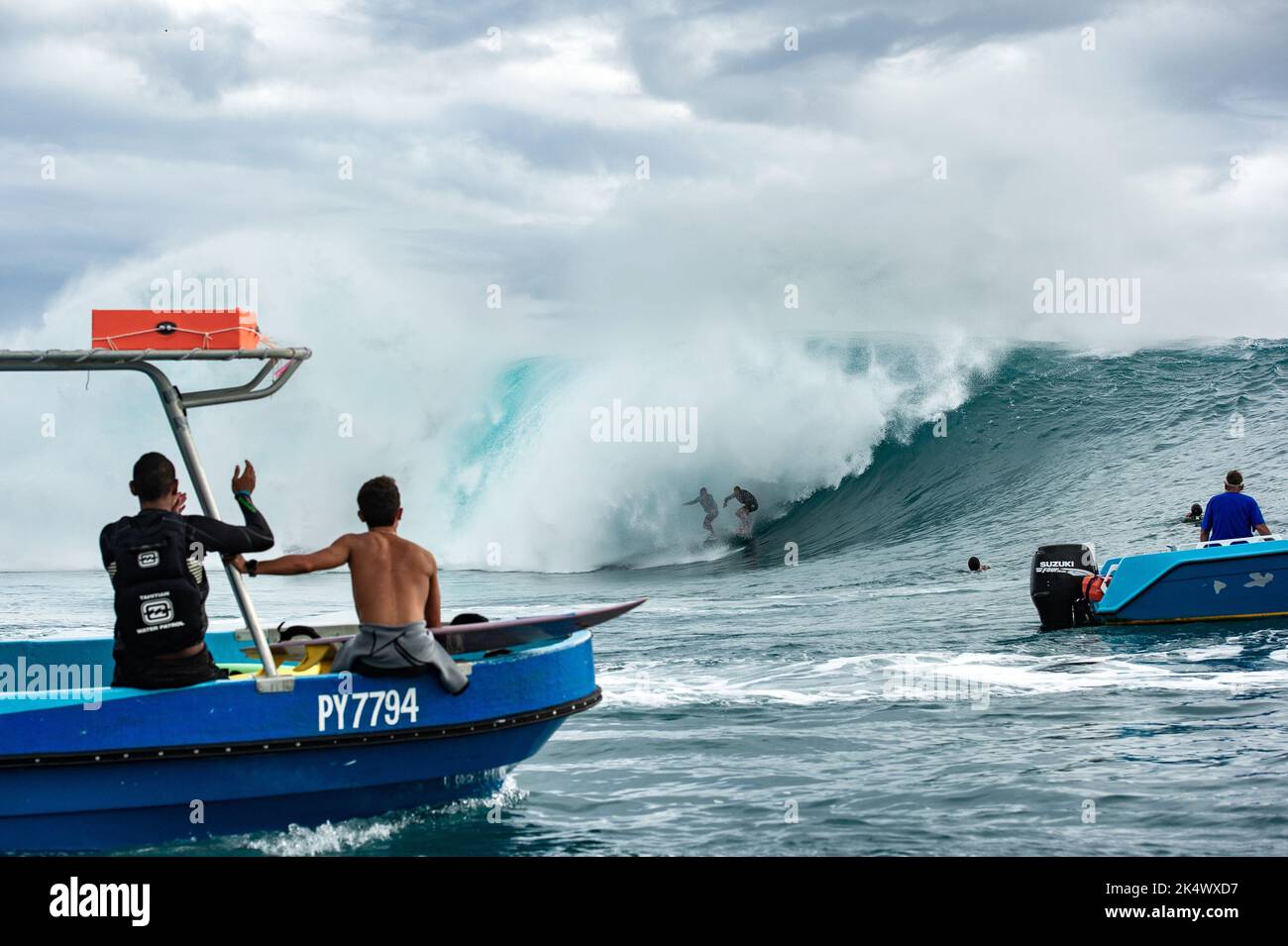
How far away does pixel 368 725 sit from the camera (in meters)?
6.06

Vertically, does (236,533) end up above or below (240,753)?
above

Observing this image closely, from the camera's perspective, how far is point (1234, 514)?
477 inches

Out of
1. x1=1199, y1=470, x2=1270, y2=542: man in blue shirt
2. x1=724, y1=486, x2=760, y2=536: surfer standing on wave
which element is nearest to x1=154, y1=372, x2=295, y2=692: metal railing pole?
x1=1199, y1=470, x2=1270, y2=542: man in blue shirt

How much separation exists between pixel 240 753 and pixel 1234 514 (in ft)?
31.5

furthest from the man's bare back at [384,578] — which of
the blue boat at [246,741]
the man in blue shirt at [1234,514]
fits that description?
the man in blue shirt at [1234,514]

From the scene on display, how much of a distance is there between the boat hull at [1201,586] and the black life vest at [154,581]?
29.9ft

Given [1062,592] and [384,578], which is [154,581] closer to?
[384,578]

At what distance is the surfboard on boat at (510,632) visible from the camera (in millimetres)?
6895

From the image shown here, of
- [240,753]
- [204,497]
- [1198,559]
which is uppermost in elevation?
[204,497]

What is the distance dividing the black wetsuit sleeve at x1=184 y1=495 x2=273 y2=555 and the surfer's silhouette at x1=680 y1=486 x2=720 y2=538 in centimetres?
1916

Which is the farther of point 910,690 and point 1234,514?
point 1234,514

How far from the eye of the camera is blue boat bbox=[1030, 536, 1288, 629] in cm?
1175

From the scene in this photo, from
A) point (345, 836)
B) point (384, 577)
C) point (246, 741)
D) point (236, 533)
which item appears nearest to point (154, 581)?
point (236, 533)

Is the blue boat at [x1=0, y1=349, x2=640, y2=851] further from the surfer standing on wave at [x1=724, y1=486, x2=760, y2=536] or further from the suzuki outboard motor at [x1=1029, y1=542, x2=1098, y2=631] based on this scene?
the surfer standing on wave at [x1=724, y1=486, x2=760, y2=536]
